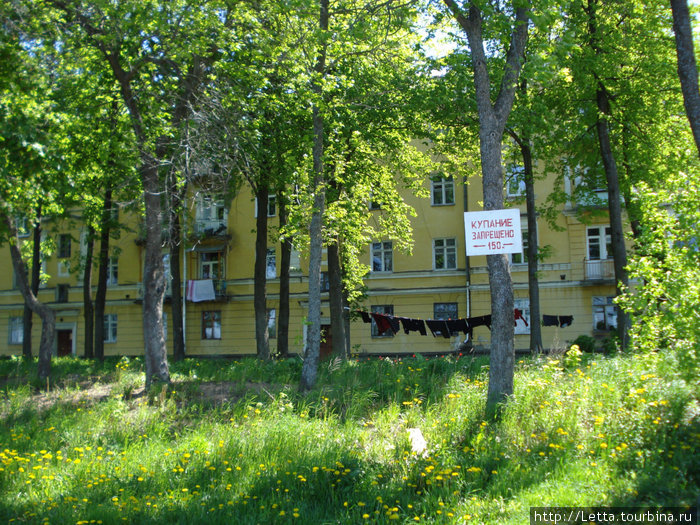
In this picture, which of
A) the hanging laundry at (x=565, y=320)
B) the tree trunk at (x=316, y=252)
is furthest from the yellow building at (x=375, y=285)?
the tree trunk at (x=316, y=252)

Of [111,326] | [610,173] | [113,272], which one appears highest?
[610,173]

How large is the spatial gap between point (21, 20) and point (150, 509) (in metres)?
11.7

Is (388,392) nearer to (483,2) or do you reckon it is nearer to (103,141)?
(483,2)

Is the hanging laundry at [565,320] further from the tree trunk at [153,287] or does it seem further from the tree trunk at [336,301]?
the tree trunk at [153,287]

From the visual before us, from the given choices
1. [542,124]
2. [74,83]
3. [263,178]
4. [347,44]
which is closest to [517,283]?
[542,124]

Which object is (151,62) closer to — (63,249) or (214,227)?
(214,227)

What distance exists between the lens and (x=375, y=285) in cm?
3278

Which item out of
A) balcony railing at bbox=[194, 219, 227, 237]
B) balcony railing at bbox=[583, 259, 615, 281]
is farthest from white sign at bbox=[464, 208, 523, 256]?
balcony railing at bbox=[194, 219, 227, 237]

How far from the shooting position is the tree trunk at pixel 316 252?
Result: 1178cm

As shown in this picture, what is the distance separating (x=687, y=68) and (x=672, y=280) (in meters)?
2.68

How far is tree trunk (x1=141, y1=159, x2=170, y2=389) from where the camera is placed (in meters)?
13.1

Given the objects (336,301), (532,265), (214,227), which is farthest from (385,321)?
(214,227)

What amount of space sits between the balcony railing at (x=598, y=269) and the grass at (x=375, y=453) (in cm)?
1983

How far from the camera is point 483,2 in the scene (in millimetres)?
8695
